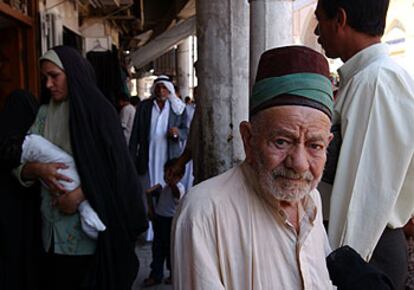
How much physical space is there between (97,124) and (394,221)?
159cm

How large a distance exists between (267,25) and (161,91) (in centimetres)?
296

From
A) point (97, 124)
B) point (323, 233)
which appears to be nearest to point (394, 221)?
point (323, 233)

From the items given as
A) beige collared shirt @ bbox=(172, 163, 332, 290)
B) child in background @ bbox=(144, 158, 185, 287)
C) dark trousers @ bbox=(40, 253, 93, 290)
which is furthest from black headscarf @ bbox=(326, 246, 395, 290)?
child in background @ bbox=(144, 158, 185, 287)

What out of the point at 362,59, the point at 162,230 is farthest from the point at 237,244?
the point at 162,230

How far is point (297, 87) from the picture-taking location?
129 centimetres

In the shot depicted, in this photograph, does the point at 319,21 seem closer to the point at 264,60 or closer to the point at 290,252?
the point at 264,60

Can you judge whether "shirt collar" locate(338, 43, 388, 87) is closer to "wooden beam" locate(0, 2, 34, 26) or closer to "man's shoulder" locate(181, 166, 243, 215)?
"man's shoulder" locate(181, 166, 243, 215)

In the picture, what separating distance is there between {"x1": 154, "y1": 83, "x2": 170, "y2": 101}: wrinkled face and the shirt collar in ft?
12.0

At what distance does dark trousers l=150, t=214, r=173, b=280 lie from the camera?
4.15 m

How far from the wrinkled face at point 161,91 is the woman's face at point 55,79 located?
288cm

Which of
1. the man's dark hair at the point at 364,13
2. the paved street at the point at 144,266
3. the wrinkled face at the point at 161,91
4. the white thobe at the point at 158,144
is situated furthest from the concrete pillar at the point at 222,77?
the wrinkled face at the point at 161,91

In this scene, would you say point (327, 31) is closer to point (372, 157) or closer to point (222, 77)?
point (372, 157)

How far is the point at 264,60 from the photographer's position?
4.51 feet

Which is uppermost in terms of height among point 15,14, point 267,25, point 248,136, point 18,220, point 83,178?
point 15,14
